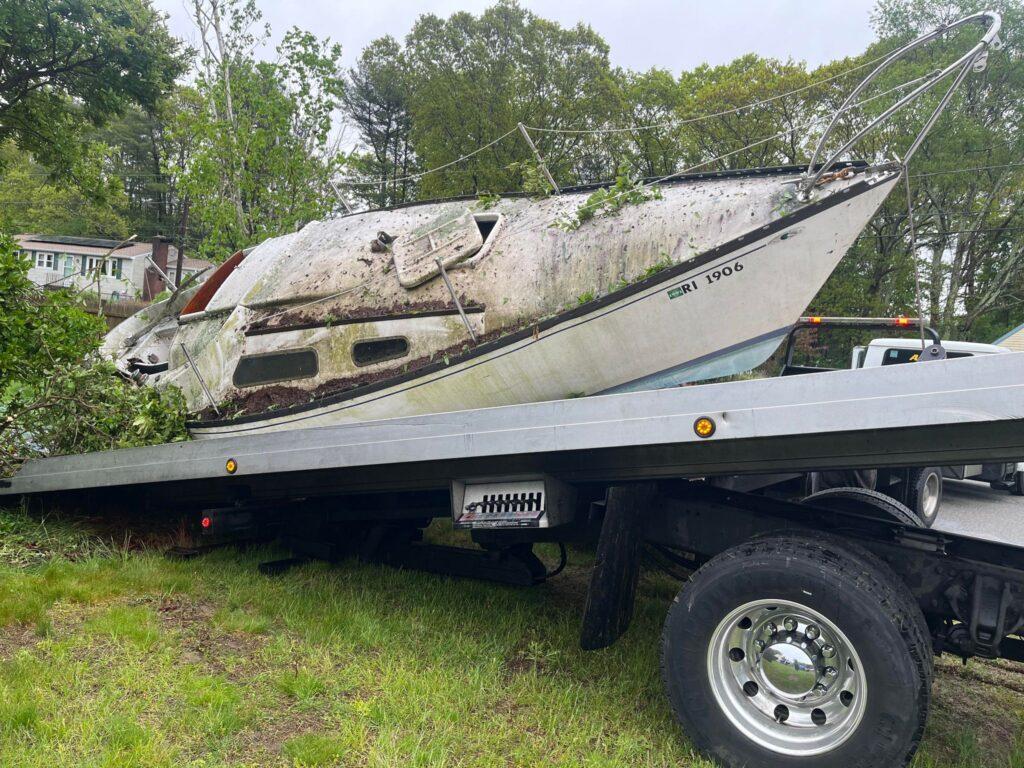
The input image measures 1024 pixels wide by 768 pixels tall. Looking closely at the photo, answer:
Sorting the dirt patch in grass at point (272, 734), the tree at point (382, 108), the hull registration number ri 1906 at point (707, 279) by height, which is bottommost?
the dirt patch in grass at point (272, 734)

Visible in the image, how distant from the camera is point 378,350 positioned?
4914mm

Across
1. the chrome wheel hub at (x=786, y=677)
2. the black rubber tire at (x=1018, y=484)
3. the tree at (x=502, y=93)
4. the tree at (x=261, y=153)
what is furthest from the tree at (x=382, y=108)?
the chrome wheel hub at (x=786, y=677)

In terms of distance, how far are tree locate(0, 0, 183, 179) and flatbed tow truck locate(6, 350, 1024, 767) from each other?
18.3m

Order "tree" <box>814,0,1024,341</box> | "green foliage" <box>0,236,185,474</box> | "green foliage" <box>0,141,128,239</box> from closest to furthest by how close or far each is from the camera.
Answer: "green foliage" <box>0,236,185,474</box>
"tree" <box>814,0,1024,341</box>
"green foliage" <box>0,141,128,239</box>

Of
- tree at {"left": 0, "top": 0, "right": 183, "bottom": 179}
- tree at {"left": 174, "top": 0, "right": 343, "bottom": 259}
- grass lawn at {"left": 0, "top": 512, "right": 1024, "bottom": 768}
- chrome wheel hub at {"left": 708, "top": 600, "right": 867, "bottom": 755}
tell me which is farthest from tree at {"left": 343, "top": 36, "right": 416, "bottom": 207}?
chrome wheel hub at {"left": 708, "top": 600, "right": 867, "bottom": 755}

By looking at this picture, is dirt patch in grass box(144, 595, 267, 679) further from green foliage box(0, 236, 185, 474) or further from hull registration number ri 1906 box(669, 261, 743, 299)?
hull registration number ri 1906 box(669, 261, 743, 299)

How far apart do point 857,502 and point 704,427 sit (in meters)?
1.10

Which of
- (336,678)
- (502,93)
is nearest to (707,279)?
(336,678)

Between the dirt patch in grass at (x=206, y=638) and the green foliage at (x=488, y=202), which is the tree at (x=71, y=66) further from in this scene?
the dirt patch in grass at (x=206, y=638)

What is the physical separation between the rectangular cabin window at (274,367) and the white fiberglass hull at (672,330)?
523 mm

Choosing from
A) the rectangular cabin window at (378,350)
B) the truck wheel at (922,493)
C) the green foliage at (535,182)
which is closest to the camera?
the truck wheel at (922,493)

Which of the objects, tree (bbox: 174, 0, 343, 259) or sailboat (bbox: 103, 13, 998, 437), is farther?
tree (bbox: 174, 0, 343, 259)

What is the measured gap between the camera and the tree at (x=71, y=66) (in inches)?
680

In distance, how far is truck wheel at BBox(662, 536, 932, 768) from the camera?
2.61 m
